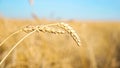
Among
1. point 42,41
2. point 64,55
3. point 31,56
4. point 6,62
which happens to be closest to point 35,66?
point 31,56

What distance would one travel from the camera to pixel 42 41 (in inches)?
86.7

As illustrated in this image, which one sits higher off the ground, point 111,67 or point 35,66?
point 35,66

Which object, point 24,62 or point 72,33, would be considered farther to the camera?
point 24,62

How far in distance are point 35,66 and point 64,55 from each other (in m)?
0.63

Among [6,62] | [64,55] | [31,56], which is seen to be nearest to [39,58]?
[31,56]

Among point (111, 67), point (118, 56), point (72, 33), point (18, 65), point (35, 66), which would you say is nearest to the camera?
point (72, 33)

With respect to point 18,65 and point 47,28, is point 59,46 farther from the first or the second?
point 47,28

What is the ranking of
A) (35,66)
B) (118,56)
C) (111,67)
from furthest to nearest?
(118,56), (111,67), (35,66)

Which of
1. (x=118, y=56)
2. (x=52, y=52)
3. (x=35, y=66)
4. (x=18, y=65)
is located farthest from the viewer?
(x=118, y=56)

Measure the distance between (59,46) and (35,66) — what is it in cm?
93

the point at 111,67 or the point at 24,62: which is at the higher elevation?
the point at 24,62

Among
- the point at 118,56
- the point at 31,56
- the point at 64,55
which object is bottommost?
the point at 118,56

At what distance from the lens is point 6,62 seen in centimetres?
184

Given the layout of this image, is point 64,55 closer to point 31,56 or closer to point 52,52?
point 52,52
